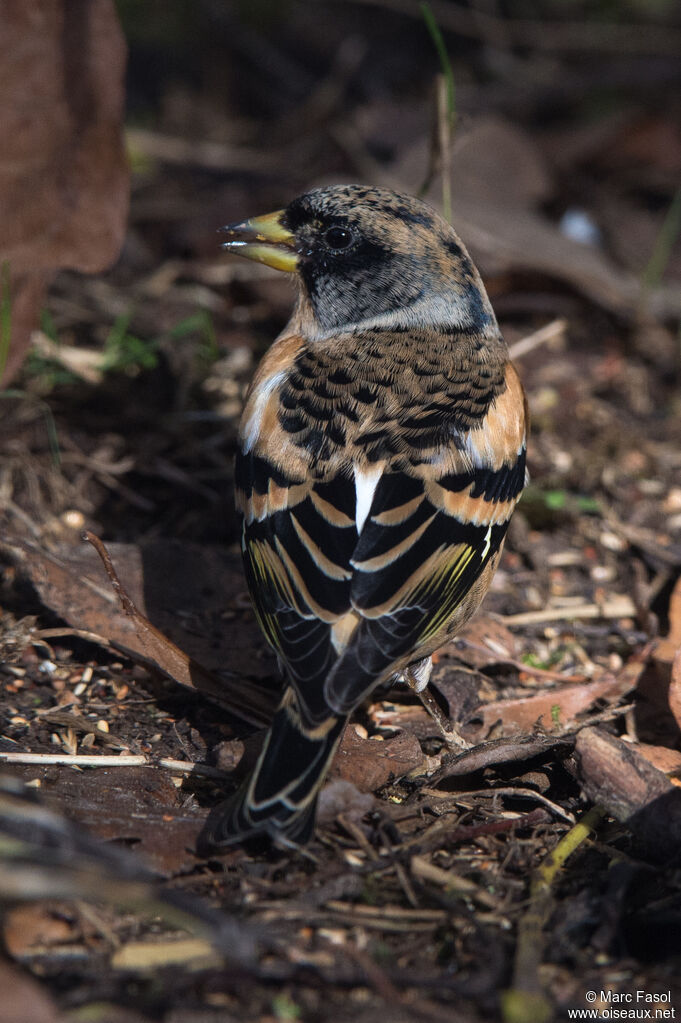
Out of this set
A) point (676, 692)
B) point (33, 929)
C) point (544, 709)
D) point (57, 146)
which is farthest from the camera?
point (57, 146)

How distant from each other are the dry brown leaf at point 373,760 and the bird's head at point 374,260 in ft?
4.54

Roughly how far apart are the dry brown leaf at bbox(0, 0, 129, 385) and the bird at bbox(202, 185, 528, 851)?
772 millimetres

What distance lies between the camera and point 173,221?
18.7 ft

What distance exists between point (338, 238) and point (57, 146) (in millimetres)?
1312

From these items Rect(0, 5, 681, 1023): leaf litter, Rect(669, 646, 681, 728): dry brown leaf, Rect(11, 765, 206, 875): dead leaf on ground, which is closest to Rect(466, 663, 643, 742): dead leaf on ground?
Rect(0, 5, 681, 1023): leaf litter

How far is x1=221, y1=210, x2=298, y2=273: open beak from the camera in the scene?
3.58m

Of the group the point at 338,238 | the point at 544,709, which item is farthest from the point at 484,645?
the point at 338,238

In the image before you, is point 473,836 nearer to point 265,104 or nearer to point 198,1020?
point 198,1020

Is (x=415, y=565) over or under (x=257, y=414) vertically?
under

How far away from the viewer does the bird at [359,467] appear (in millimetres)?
2459

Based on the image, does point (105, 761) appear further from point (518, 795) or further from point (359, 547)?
point (518, 795)

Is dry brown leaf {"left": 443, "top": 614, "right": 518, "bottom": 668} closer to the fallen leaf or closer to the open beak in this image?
the fallen leaf

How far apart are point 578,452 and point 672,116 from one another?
3257 mm

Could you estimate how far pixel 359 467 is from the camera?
→ 9.09ft
